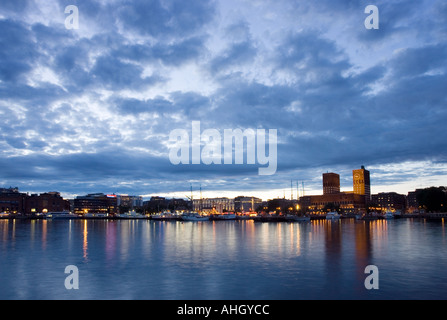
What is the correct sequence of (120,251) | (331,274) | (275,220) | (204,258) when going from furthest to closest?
(275,220)
(120,251)
(204,258)
(331,274)

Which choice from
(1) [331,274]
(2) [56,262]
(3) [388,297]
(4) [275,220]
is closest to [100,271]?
(2) [56,262]

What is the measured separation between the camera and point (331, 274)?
31.5 m

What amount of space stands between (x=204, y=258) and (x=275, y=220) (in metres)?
142

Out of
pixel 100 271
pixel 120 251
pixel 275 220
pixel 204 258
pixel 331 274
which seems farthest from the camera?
pixel 275 220

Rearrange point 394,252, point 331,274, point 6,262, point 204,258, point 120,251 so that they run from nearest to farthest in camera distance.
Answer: point 331,274 < point 6,262 < point 204,258 < point 394,252 < point 120,251

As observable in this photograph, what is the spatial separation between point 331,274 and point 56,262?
97.3ft

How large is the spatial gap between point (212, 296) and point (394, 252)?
104 ft

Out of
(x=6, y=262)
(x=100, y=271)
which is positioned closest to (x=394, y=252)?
(x=100, y=271)

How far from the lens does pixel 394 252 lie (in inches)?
1816
